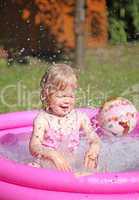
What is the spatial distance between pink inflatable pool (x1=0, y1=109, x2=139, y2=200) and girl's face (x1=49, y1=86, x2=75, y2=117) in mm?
525

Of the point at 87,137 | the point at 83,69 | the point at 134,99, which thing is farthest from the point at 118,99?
the point at 83,69

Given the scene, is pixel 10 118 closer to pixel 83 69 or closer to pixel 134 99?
pixel 134 99

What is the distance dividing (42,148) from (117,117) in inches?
34.7

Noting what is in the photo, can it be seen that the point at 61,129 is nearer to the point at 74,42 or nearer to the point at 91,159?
the point at 91,159

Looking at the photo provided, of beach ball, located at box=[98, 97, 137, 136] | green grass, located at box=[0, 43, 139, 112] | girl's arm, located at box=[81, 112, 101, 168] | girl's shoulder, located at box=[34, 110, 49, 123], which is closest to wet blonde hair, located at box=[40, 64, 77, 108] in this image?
girl's shoulder, located at box=[34, 110, 49, 123]

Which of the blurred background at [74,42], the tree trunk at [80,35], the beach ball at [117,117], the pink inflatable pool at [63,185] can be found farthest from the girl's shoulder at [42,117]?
the tree trunk at [80,35]

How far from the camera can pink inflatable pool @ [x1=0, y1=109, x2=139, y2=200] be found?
9.43 feet

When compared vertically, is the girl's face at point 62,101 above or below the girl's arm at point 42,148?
above

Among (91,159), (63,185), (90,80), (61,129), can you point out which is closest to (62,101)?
(61,129)

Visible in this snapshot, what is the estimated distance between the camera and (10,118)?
410 cm

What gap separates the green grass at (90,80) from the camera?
19.7 feet

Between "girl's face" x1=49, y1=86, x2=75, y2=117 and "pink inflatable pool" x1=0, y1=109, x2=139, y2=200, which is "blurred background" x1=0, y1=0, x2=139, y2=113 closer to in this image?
"girl's face" x1=49, y1=86, x2=75, y2=117

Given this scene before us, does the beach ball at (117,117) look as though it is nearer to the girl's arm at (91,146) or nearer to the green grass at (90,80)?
the girl's arm at (91,146)

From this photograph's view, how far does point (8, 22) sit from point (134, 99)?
253 centimetres
